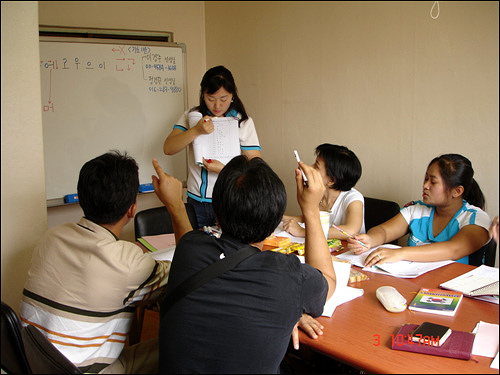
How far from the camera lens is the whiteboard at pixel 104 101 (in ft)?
10.7

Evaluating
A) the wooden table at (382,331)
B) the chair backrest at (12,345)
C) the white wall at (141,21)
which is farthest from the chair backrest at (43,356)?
the white wall at (141,21)

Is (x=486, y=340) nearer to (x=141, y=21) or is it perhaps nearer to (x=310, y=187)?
(x=310, y=187)

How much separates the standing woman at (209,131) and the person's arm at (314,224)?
52.3 inches

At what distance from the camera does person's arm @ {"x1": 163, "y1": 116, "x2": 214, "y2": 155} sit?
263cm

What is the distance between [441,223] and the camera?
2141 mm

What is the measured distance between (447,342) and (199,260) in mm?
682

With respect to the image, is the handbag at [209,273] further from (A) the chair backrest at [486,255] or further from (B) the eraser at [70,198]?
(B) the eraser at [70,198]

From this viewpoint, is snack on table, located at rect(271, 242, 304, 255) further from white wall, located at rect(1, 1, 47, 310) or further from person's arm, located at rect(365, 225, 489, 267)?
white wall, located at rect(1, 1, 47, 310)

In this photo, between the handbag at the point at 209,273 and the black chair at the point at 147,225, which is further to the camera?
the black chair at the point at 147,225

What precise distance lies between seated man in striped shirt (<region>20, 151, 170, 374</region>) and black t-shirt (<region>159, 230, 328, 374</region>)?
268 millimetres

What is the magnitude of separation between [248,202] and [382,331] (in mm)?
551

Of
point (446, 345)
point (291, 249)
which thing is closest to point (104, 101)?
point (291, 249)

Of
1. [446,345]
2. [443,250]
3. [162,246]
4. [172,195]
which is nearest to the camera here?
[446,345]

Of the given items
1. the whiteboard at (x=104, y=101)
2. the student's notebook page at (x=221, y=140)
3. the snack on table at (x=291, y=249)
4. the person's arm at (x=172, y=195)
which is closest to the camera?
the person's arm at (x=172, y=195)
